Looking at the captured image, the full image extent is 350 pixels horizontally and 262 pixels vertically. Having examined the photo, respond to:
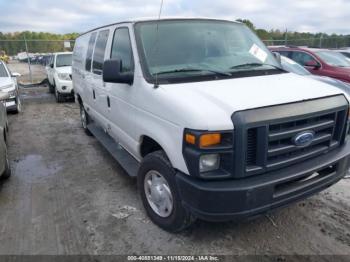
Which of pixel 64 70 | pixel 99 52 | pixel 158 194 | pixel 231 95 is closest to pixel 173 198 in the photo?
pixel 158 194

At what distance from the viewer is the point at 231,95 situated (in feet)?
9.05

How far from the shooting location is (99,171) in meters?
5.05

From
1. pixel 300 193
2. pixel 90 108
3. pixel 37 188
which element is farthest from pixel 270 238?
pixel 90 108

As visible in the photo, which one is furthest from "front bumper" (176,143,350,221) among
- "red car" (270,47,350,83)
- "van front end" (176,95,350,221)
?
"red car" (270,47,350,83)

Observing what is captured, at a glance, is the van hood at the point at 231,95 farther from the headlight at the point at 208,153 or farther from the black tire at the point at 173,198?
the black tire at the point at 173,198

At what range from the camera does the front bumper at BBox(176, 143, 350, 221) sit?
8.39ft

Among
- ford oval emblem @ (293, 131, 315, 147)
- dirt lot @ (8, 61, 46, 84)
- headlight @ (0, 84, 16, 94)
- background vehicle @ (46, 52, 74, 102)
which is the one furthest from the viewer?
dirt lot @ (8, 61, 46, 84)

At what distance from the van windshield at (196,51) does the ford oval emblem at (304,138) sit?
96cm

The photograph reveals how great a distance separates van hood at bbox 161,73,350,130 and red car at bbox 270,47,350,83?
246 inches

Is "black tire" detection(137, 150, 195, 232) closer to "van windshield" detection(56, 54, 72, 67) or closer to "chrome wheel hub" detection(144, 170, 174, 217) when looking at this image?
"chrome wheel hub" detection(144, 170, 174, 217)

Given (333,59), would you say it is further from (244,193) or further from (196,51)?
(244,193)

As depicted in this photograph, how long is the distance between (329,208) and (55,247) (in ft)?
10.1

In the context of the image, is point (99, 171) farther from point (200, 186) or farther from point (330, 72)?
point (330, 72)

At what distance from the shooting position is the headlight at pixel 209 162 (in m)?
2.60
